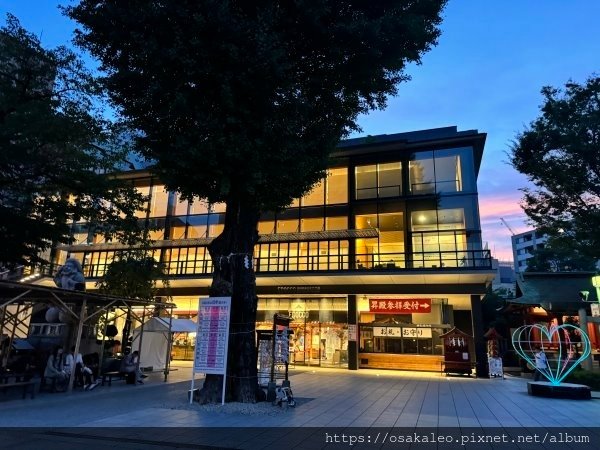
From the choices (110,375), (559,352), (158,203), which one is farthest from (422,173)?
(110,375)

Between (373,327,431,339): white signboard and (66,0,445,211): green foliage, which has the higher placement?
(66,0,445,211): green foliage

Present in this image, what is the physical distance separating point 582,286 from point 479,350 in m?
7.45

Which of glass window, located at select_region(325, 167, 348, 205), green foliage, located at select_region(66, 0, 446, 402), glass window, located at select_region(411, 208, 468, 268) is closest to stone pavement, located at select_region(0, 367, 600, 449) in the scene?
green foliage, located at select_region(66, 0, 446, 402)

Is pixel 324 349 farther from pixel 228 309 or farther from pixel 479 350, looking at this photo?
pixel 228 309

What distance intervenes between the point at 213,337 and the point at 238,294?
52.2 inches

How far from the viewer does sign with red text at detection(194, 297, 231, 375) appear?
1042 cm

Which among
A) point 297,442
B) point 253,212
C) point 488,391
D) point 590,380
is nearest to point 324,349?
point 488,391

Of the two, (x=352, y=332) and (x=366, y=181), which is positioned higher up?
(x=366, y=181)

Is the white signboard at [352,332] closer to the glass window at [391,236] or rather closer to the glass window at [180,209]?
the glass window at [391,236]

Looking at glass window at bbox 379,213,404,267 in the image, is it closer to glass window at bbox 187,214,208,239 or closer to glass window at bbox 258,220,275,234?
glass window at bbox 258,220,275,234

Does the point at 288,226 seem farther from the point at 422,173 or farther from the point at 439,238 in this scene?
the point at 439,238

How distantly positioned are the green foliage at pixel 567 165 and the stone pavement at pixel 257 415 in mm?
6595

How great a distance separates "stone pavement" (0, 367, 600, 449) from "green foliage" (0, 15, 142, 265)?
6365 mm

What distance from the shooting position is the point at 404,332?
74.5ft
